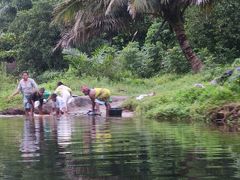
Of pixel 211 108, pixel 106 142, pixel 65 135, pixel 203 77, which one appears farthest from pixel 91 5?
pixel 106 142

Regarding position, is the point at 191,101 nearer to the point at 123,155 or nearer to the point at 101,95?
the point at 101,95

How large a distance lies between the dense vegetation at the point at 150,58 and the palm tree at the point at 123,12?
15 centimetres

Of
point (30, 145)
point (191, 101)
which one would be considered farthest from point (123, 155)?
point (191, 101)

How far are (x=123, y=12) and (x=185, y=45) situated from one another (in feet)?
12.7

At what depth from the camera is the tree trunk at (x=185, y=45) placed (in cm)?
2192

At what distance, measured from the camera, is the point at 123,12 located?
2456cm

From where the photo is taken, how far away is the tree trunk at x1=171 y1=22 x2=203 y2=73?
21.9m

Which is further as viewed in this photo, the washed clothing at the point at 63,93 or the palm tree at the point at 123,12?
the palm tree at the point at 123,12

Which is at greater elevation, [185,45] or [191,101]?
[185,45]

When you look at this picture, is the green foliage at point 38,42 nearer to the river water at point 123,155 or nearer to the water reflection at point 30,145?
the water reflection at point 30,145

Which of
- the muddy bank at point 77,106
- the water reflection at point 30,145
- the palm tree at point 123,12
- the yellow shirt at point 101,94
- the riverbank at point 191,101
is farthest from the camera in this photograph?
the muddy bank at point 77,106

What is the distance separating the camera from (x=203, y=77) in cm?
1942

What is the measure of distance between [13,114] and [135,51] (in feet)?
28.2

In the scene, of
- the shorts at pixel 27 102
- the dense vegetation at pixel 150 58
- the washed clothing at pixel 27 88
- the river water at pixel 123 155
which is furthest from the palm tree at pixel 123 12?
the river water at pixel 123 155
